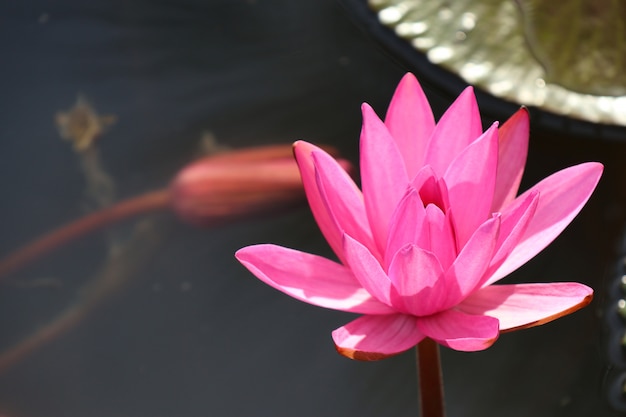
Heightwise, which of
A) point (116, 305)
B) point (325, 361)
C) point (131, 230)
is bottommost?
point (325, 361)

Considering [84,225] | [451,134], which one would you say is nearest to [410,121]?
[451,134]

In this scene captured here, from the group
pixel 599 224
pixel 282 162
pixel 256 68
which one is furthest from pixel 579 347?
pixel 256 68

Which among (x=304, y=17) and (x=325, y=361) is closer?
(x=325, y=361)

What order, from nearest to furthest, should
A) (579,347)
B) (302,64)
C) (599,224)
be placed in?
(579,347)
(599,224)
(302,64)

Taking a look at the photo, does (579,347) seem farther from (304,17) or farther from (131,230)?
(304,17)

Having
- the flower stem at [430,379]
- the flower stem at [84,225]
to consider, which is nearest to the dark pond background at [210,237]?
the flower stem at [84,225]

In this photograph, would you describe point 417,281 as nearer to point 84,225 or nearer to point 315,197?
point 315,197

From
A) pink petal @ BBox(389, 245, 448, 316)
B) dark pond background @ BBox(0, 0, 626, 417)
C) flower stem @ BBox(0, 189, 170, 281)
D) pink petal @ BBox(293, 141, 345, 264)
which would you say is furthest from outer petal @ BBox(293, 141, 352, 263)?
flower stem @ BBox(0, 189, 170, 281)
